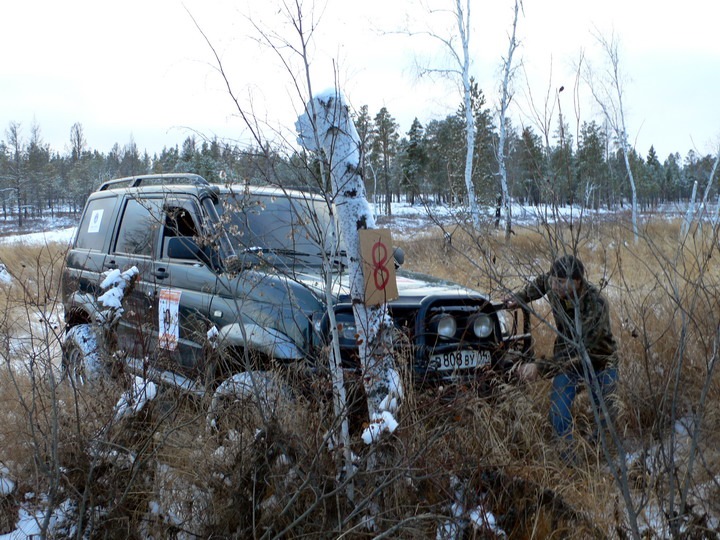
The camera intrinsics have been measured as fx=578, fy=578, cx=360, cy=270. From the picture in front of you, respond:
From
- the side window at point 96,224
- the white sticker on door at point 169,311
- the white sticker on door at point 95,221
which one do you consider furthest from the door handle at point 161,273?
the white sticker on door at point 95,221

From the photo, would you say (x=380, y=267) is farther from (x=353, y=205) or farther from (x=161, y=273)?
(x=161, y=273)

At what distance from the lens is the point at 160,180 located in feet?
15.2

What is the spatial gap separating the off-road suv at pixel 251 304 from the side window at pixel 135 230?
0.7 inches

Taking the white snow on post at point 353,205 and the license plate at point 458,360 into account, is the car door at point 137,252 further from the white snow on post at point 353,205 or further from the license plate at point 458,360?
the license plate at point 458,360

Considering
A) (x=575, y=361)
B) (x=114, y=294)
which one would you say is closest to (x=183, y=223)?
(x=114, y=294)

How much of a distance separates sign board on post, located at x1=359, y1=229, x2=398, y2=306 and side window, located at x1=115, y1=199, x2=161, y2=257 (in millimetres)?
2225

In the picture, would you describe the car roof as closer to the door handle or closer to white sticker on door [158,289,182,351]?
the door handle

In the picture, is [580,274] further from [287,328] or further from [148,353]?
[148,353]

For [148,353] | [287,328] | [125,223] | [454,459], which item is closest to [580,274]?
[454,459]

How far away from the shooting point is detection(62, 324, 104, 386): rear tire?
3.13 metres

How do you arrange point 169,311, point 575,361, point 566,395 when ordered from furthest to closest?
point 169,311, point 566,395, point 575,361

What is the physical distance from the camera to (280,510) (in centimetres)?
255

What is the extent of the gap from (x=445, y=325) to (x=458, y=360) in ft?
0.74

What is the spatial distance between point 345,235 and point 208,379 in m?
1.10
